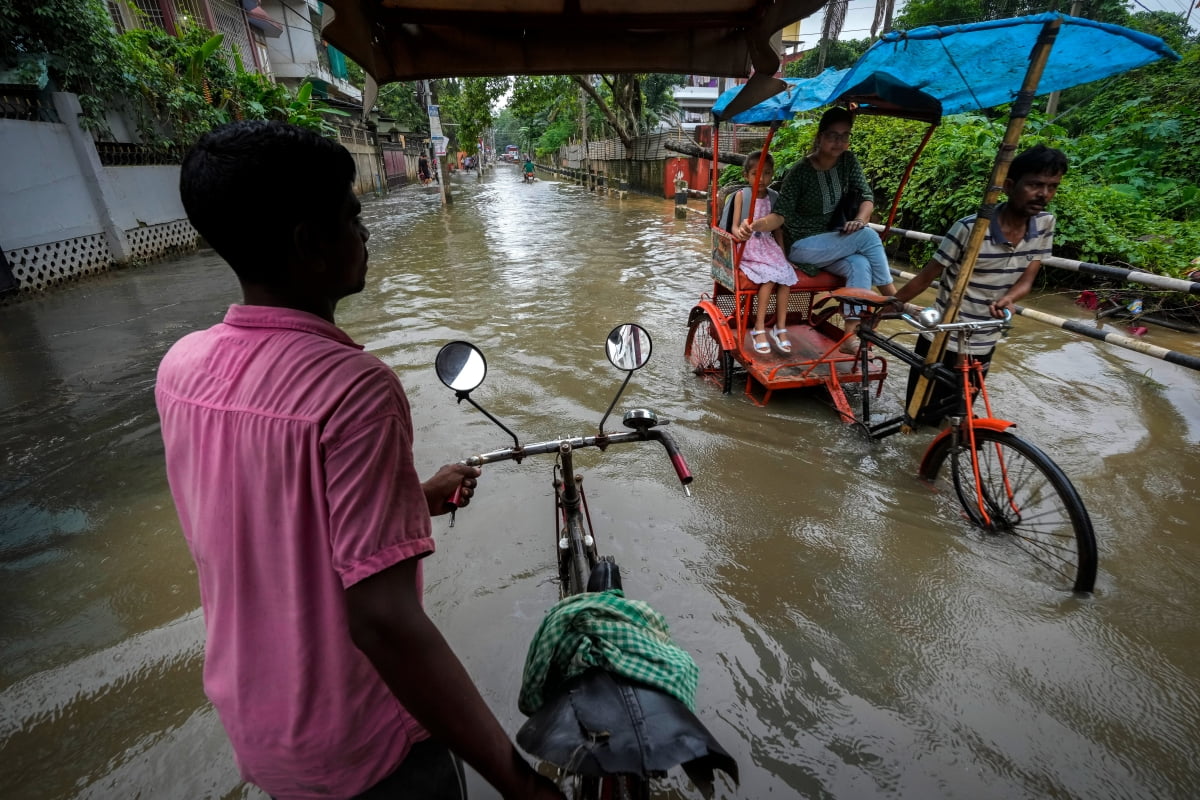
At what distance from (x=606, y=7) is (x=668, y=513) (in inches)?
104

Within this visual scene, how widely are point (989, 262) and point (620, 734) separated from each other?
3.65 m

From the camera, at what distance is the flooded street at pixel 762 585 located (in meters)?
2.12

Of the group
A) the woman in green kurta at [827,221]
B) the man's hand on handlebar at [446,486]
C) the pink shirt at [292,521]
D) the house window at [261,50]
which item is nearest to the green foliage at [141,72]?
the house window at [261,50]

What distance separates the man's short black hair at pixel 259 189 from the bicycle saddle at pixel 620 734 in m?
0.89

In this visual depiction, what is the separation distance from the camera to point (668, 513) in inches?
141

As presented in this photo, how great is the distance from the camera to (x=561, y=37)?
2.70m

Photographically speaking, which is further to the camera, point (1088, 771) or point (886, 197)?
point (886, 197)

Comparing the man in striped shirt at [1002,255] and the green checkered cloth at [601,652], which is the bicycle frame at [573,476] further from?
the man in striped shirt at [1002,255]

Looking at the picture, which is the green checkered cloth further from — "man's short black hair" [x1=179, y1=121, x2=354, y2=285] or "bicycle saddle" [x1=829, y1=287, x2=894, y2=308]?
"bicycle saddle" [x1=829, y1=287, x2=894, y2=308]

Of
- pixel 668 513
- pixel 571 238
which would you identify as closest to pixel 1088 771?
pixel 668 513

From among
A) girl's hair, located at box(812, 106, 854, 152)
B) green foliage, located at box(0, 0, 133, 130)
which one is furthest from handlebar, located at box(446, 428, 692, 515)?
green foliage, located at box(0, 0, 133, 130)

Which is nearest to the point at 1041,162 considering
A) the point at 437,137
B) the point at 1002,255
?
the point at 1002,255

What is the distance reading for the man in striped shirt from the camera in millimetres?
3167

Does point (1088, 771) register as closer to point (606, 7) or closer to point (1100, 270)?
point (606, 7)
